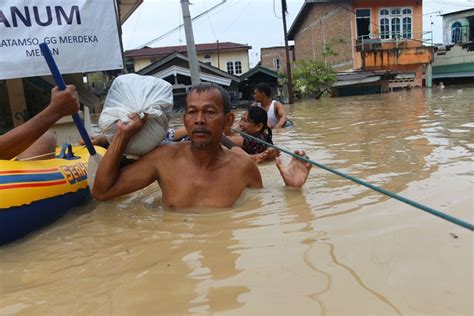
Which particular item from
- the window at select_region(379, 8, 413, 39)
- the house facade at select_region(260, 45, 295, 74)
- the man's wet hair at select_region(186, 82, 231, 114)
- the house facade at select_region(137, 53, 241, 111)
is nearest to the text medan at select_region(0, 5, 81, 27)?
the man's wet hair at select_region(186, 82, 231, 114)

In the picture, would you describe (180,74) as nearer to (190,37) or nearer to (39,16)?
(190,37)

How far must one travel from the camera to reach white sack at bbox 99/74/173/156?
114 inches

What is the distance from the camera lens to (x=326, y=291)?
5.92 feet

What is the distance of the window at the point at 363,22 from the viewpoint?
24.9 metres

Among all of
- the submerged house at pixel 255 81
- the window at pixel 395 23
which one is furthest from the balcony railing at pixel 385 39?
the submerged house at pixel 255 81

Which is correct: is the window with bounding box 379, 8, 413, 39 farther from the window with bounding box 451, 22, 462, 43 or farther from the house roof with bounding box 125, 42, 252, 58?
the house roof with bounding box 125, 42, 252, 58

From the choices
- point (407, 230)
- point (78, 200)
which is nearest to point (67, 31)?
point (78, 200)

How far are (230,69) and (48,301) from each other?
111 ft

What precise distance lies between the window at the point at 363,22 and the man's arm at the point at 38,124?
2443cm

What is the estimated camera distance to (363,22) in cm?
2528

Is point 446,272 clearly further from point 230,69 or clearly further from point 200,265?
point 230,69

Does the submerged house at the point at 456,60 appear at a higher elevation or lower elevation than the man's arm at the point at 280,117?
higher

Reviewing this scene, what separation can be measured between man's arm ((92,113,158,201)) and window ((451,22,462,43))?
114ft

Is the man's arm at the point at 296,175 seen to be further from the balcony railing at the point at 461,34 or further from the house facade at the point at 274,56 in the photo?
the house facade at the point at 274,56
